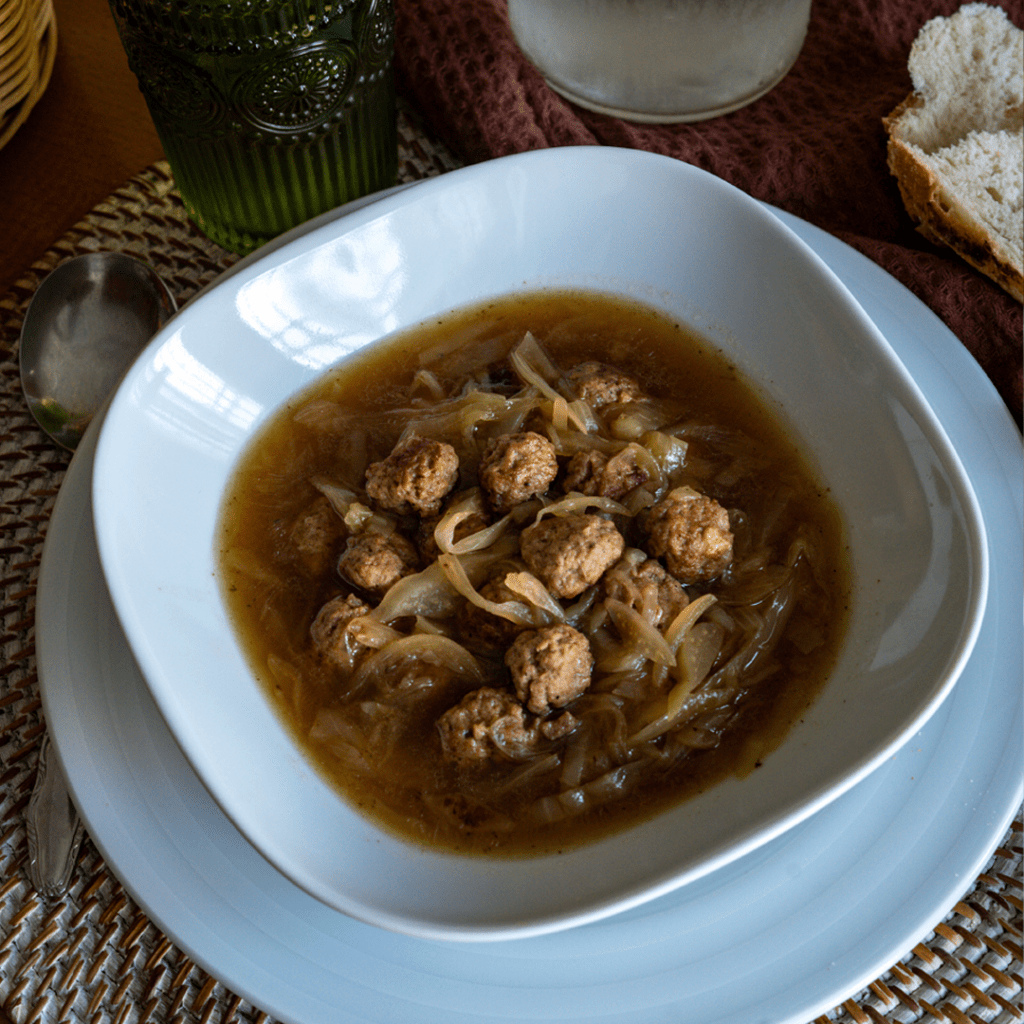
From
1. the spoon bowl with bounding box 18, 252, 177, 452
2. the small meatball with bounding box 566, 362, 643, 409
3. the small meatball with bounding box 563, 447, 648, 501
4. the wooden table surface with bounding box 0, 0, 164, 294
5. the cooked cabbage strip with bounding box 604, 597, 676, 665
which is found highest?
the wooden table surface with bounding box 0, 0, 164, 294

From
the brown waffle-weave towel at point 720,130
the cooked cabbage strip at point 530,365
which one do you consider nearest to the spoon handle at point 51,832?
the cooked cabbage strip at point 530,365

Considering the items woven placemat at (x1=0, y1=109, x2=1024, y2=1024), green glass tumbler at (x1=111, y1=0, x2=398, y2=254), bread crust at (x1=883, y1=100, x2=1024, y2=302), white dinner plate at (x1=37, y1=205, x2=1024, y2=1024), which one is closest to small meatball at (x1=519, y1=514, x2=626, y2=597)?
white dinner plate at (x1=37, y1=205, x2=1024, y2=1024)

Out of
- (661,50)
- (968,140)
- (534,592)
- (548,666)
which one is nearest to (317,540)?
(534,592)

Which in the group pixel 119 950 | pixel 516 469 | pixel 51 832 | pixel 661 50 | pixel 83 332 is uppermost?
pixel 661 50

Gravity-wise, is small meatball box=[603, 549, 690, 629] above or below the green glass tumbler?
below

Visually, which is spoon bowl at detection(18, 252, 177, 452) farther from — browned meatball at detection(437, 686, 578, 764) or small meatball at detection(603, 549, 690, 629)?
small meatball at detection(603, 549, 690, 629)

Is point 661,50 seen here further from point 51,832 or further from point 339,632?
point 51,832
